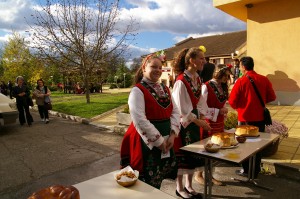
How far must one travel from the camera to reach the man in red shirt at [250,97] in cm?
409

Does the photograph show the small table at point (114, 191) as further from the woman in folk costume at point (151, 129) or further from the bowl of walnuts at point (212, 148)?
the bowl of walnuts at point (212, 148)

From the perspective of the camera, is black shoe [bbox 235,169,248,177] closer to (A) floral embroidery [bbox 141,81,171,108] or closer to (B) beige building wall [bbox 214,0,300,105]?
(A) floral embroidery [bbox 141,81,171,108]

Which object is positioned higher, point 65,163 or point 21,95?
point 21,95

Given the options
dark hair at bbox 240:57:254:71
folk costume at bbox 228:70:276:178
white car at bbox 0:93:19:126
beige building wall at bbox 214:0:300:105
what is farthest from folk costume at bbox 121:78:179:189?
beige building wall at bbox 214:0:300:105

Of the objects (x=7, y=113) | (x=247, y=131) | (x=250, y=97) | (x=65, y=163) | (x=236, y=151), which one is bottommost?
(x=65, y=163)

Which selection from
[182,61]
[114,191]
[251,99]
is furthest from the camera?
[251,99]

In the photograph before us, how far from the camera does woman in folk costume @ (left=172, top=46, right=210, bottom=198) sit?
3.32 metres

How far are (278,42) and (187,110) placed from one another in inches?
339

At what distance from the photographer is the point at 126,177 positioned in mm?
2023

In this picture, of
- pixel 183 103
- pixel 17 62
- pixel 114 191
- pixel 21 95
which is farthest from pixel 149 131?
pixel 17 62

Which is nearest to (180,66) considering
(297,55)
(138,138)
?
(138,138)

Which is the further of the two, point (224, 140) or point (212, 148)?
point (224, 140)

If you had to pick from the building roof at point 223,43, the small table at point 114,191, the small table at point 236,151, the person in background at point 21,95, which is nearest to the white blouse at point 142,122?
the small table at point 236,151

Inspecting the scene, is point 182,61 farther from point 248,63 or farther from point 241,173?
point 241,173
